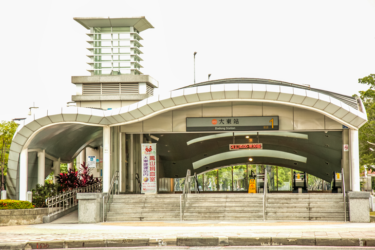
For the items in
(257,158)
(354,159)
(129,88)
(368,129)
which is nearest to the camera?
(354,159)

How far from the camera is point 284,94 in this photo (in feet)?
58.0

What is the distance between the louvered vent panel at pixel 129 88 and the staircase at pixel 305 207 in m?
18.6

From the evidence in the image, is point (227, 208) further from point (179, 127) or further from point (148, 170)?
point (148, 170)

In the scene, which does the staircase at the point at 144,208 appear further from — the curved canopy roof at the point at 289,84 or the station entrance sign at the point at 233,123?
the curved canopy roof at the point at 289,84

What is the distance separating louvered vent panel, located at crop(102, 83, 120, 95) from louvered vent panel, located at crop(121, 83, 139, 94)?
38 cm

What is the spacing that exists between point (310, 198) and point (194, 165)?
15.6m

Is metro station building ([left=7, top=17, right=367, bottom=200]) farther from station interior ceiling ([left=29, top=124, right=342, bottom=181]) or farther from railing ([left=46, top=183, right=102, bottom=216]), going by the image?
railing ([left=46, top=183, right=102, bottom=216])

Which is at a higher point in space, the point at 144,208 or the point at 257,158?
the point at 257,158

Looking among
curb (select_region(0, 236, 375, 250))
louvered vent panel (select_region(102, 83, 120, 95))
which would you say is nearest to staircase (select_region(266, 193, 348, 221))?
curb (select_region(0, 236, 375, 250))

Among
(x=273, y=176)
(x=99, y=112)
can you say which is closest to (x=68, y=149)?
(x=99, y=112)

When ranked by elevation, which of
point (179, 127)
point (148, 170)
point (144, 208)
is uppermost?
point (179, 127)

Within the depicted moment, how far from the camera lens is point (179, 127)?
2002 centimetres

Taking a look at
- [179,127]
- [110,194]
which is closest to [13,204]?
[110,194]

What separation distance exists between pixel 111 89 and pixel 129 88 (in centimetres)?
132
